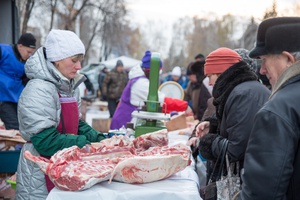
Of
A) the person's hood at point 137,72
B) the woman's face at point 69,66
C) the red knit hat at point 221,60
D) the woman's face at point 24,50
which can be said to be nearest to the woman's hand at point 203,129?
the red knit hat at point 221,60

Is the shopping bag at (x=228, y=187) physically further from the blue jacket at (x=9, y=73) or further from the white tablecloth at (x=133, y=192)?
the blue jacket at (x=9, y=73)

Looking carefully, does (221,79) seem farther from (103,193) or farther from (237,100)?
(103,193)

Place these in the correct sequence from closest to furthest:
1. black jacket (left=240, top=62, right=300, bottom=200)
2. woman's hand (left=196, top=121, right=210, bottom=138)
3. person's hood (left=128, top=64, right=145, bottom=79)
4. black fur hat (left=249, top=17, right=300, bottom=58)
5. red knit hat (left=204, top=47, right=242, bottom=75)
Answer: black jacket (left=240, top=62, right=300, bottom=200)
black fur hat (left=249, top=17, right=300, bottom=58)
red knit hat (left=204, top=47, right=242, bottom=75)
woman's hand (left=196, top=121, right=210, bottom=138)
person's hood (left=128, top=64, right=145, bottom=79)

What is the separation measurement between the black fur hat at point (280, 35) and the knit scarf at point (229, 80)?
1.12 metres

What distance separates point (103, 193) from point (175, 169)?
0.58 meters

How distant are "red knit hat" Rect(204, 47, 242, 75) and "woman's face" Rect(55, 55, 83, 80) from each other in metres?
1.07

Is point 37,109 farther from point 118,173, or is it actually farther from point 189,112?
point 189,112

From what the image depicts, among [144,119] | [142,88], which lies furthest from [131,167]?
[142,88]

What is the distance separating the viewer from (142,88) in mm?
6098

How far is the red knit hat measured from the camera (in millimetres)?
3621

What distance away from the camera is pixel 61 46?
339cm

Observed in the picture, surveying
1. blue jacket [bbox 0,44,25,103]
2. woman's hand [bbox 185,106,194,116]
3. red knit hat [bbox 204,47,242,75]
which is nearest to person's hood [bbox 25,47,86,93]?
red knit hat [bbox 204,47,242,75]

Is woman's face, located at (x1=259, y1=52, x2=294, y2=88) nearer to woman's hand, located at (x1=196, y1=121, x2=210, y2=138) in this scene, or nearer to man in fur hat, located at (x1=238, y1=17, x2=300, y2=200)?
man in fur hat, located at (x1=238, y1=17, x2=300, y2=200)

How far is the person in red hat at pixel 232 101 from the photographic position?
320 centimetres
